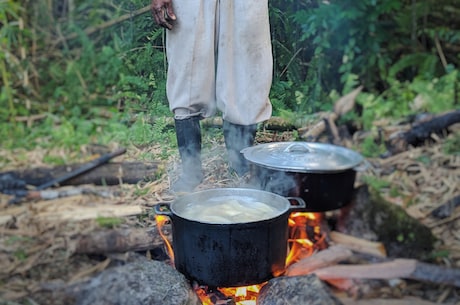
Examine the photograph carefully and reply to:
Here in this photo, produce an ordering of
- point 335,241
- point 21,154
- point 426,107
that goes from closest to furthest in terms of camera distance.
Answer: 1. point 335,241
2. point 21,154
3. point 426,107

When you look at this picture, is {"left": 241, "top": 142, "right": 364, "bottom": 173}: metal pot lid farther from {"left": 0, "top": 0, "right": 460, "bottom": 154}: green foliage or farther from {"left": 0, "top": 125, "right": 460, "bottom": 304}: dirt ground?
{"left": 0, "top": 0, "right": 460, "bottom": 154}: green foliage

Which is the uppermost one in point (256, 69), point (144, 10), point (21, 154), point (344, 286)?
point (144, 10)

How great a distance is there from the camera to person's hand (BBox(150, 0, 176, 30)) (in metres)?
1.09

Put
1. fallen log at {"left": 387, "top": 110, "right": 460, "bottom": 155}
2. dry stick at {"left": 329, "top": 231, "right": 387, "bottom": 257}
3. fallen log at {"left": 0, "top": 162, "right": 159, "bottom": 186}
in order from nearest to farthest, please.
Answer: fallen log at {"left": 0, "top": 162, "right": 159, "bottom": 186} < dry stick at {"left": 329, "top": 231, "right": 387, "bottom": 257} < fallen log at {"left": 387, "top": 110, "right": 460, "bottom": 155}

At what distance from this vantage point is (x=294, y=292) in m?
1.27

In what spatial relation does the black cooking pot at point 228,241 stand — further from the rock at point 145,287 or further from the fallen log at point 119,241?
the fallen log at point 119,241

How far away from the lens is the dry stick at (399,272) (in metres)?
1.69

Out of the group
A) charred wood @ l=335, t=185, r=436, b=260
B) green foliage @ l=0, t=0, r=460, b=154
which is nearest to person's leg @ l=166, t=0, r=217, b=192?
green foliage @ l=0, t=0, r=460, b=154

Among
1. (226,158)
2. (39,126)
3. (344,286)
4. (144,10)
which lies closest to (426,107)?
(344,286)

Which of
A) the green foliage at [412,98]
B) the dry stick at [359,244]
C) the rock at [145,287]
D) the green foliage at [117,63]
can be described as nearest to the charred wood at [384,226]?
the dry stick at [359,244]

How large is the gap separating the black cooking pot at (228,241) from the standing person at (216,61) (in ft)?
0.64

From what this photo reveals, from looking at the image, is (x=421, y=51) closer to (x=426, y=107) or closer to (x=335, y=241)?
(x=426, y=107)

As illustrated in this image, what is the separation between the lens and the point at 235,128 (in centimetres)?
124

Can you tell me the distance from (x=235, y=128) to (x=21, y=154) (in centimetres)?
108
